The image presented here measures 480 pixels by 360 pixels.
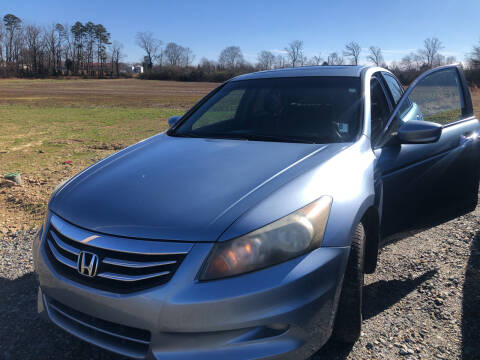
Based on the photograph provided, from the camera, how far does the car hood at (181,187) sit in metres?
1.79

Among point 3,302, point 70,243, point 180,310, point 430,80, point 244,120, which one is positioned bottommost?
point 3,302

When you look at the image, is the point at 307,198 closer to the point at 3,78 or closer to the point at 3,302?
the point at 3,302

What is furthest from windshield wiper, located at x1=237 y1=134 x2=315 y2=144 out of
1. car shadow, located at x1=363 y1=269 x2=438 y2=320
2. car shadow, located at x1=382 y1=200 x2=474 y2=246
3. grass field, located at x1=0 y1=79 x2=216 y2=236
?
grass field, located at x1=0 y1=79 x2=216 y2=236

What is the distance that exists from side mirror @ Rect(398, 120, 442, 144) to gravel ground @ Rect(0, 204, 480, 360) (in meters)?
0.70

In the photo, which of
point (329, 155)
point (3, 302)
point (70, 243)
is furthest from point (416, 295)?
point (3, 302)

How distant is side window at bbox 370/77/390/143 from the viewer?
2894 millimetres

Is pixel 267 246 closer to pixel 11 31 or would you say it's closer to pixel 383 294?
pixel 383 294

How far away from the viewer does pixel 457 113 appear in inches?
139

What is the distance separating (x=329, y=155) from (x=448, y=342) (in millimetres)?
1297

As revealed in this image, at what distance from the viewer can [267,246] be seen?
1.71m

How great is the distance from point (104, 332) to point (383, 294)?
6.48 ft

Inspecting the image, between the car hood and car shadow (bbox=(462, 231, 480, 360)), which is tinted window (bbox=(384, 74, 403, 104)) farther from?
car shadow (bbox=(462, 231, 480, 360))

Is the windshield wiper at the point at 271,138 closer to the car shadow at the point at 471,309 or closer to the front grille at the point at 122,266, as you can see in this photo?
the front grille at the point at 122,266

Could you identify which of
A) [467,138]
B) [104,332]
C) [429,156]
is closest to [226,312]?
[104,332]
